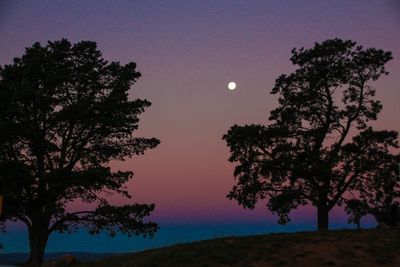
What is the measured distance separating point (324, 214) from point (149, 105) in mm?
14495

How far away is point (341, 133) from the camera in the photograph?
129 feet

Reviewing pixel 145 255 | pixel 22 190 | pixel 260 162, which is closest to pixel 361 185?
pixel 260 162

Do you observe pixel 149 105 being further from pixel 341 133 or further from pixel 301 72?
pixel 341 133

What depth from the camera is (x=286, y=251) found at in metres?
22.0

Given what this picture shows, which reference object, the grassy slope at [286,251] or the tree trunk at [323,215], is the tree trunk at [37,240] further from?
the tree trunk at [323,215]

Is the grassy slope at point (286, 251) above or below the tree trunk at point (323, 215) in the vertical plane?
below

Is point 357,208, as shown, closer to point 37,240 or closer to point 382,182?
point 382,182

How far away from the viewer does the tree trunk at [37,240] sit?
3738 cm

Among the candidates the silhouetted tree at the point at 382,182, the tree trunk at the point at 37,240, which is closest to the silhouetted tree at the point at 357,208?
the silhouetted tree at the point at 382,182

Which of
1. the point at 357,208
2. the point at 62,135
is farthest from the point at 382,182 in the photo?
the point at 62,135

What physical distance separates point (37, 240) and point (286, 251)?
843 inches

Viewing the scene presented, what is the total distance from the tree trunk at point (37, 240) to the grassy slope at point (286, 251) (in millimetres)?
12698

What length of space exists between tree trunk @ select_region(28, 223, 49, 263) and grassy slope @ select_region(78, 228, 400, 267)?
12698 millimetres

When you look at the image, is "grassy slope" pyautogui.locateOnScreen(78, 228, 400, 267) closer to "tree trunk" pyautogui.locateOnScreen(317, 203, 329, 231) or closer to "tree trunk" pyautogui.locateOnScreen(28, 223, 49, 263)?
"tree trunk" pyautogui.locateOnScreen(317, 203, 329, 231)
